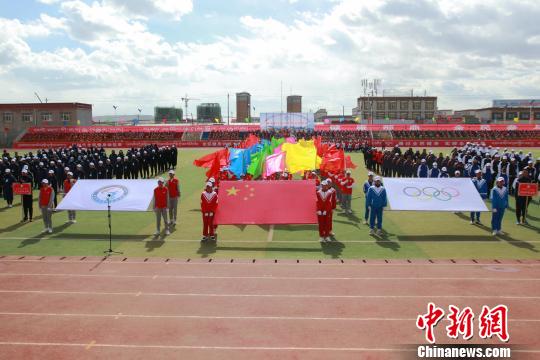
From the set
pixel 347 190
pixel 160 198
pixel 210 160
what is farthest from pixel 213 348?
pixel 210 160

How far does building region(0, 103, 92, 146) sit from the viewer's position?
70.6 metres

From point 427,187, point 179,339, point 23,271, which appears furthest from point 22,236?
point 427,187

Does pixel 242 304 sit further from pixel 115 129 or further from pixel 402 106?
pixel 402 106

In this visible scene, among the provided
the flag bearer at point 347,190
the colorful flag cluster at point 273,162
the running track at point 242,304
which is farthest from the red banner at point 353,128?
the running track at point 242,304

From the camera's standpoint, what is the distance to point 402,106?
112 metres

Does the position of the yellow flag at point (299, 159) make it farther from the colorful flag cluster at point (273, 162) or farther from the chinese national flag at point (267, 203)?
the chinese national flag at point (267, 203)

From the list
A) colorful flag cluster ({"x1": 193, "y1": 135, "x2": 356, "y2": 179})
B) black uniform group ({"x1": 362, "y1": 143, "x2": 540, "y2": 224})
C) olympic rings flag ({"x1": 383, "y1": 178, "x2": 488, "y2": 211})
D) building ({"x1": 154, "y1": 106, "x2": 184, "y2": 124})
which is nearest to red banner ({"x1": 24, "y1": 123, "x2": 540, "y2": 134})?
black uniform group ({"x1": 362, "y1": 143, "x2": 540, "y2": 224})

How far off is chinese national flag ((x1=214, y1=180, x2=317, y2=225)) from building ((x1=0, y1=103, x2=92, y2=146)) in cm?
6213

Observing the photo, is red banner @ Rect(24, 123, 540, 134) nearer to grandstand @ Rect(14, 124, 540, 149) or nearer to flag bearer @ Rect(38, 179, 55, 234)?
grandstand @ Rect(14, 124, 540, 149)

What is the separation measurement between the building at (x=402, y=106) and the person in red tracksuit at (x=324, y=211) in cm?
9827

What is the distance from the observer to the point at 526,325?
349 inches

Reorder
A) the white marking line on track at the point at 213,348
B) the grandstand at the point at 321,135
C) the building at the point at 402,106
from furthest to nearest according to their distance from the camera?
the building at the point at 402,106 → the grandstand at the point at 321,135 → the white marking line on track at the point at 213,348

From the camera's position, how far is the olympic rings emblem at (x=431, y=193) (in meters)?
16.2

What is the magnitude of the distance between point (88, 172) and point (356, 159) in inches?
961
